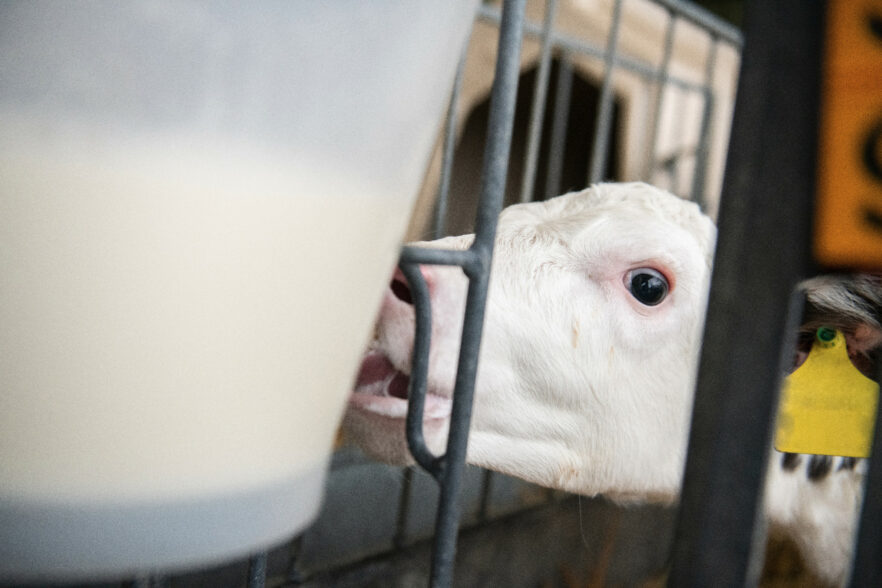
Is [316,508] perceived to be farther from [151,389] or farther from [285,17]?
[285,17]

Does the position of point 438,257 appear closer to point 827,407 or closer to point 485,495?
point 827,407

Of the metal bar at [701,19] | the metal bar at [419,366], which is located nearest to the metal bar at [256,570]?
the metal bar at [419,366]

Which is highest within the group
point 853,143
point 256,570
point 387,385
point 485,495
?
point 853,143

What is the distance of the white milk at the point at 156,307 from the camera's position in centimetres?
27

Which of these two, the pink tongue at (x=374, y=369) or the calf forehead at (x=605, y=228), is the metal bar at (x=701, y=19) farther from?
the pink tongue at (x=374, y=369)

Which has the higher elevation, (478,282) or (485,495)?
(478,282)

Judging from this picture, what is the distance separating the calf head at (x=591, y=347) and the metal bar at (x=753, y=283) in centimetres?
59

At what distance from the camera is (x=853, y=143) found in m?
0.26

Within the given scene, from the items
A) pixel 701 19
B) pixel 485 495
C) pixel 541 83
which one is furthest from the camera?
pixel 701 19

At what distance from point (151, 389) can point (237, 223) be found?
0.25 ft

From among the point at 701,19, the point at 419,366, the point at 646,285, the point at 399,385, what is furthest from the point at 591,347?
the point at 701,19

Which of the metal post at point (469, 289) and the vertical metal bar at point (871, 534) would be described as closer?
the vertical metal bar at point (871, 534)

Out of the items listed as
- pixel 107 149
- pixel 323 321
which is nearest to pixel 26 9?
pixel 107 149

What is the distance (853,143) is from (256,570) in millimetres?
503
